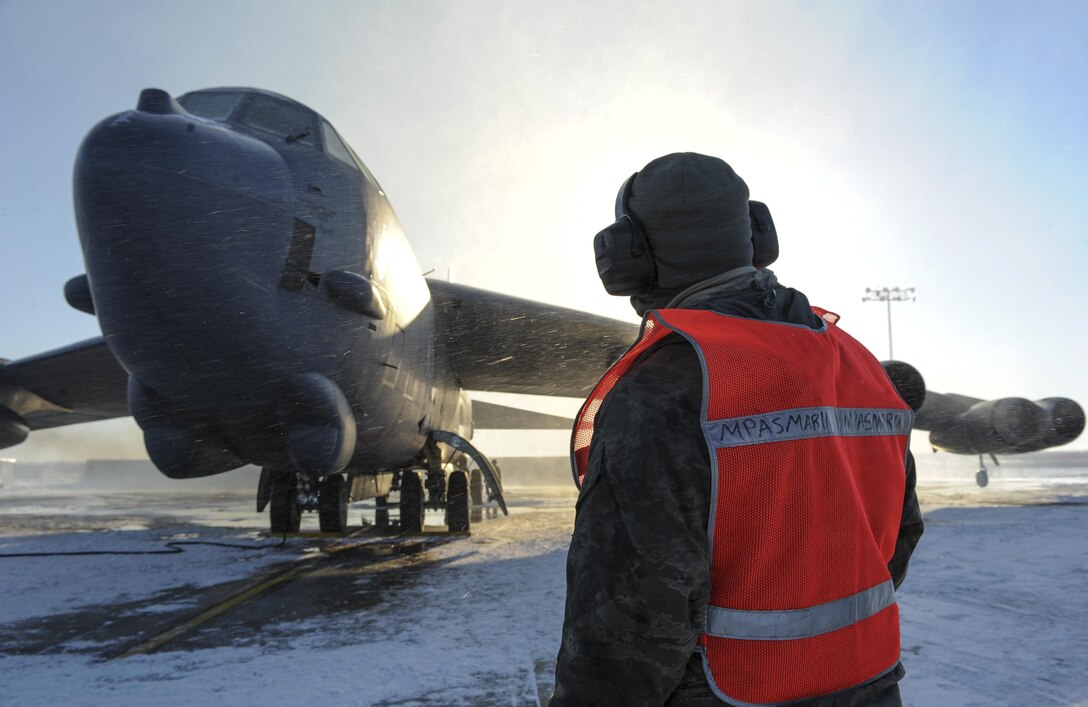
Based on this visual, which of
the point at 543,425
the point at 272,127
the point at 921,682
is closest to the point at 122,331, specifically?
the point at 272,127

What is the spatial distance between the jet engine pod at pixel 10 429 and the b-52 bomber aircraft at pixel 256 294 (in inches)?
73.8

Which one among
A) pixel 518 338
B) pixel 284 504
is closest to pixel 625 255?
pixel 518 338

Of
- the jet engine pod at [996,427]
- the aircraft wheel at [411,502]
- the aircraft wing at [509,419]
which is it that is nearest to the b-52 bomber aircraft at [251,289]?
the aircraft wheel at [411,502]

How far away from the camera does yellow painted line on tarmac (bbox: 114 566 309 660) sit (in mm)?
4074

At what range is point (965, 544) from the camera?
26.2 ft

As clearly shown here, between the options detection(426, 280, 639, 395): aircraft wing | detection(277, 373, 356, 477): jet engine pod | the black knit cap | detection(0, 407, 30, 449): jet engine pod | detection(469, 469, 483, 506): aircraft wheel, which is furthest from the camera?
detection(469, 469, 483, 506): aircraft wheel

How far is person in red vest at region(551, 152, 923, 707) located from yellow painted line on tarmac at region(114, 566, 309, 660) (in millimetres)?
4033

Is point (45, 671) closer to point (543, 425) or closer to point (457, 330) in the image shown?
point (457, 330)

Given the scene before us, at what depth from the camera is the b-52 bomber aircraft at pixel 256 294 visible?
4.70 m

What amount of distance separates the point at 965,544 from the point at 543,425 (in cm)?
1157

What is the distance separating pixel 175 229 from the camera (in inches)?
186

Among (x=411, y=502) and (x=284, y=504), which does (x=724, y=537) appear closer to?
(x=411, y=502)

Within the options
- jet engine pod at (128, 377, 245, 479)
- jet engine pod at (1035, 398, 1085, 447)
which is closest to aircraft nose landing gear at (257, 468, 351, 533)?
jet engine pod at (128, 377, 245, 479)

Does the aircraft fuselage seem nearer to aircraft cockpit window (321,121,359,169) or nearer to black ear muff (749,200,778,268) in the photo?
aircraft cockpit window (321,121,359,169)
